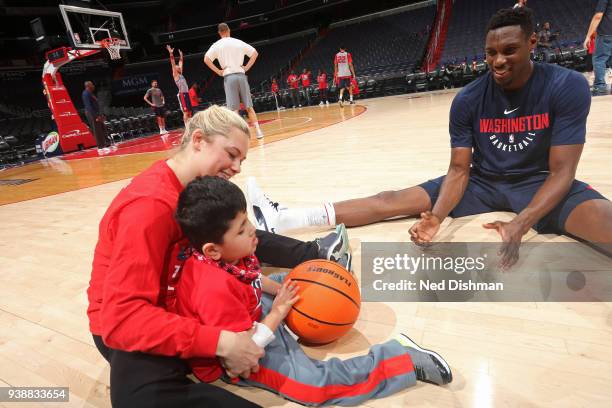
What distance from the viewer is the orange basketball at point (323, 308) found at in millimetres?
1341

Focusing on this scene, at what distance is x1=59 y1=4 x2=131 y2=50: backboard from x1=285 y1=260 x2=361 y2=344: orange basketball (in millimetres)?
11542

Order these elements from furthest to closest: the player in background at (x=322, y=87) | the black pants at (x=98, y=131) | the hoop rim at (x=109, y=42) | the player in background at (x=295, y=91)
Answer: the player in background at (x=295, y=91), the player in background at (x=322, y=87), the hoop rim at (x=109, y=42), the black pants at (x=98, y=131)

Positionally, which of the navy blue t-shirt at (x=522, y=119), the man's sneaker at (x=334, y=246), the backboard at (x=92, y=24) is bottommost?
the man's sneaker at (x=334, y=246)

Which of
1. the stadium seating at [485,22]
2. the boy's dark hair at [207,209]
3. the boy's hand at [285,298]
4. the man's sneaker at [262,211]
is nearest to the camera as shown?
the boy's dark hair at [207,209]

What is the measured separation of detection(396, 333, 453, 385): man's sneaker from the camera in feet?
3.74

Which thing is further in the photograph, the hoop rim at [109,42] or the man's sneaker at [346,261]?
the hoop rim at [109,42]

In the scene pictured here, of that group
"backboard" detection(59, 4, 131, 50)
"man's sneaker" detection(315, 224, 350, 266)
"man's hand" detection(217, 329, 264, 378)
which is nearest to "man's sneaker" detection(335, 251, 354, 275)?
"man's sneaker" detection(315, 224, 350, 266)

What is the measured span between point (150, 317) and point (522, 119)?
6.04 ft

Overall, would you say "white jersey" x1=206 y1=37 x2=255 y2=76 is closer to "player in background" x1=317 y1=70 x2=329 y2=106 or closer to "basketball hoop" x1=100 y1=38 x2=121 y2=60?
"basketball hoop" x1=100 y1=38 x2=121 y2=60

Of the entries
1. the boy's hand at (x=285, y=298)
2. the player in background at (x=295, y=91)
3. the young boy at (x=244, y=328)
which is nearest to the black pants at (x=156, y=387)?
the young boy at (x=244, y=328)

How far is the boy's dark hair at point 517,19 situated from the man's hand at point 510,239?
86 centimetres

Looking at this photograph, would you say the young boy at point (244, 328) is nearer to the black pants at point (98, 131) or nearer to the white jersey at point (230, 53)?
the white jersey at point (230, 53)

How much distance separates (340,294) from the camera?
1.38 metres

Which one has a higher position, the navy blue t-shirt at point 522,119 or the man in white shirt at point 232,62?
the man in white shirt at point 232,62
